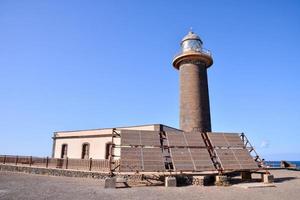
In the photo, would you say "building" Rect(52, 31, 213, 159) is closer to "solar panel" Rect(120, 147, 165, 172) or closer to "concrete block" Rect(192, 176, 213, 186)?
"concrete block" Rect(192, 176, 213, 186)

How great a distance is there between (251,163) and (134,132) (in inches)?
263

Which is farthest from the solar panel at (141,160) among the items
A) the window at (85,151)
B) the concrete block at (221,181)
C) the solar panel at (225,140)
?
the window at (85,151)

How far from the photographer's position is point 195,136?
12898mm

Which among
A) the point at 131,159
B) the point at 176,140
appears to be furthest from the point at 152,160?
the point at 176,140

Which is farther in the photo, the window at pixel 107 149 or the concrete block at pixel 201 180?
the window at pixel 107 149

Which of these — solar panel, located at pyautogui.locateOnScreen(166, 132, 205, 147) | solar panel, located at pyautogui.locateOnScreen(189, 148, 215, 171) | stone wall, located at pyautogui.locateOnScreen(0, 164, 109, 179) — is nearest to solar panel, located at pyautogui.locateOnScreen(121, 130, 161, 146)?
solar panel, located at pyautogui.locateOnScreen(166, 132, 205, 147)

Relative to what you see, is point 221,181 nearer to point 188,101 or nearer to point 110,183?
point 110,183

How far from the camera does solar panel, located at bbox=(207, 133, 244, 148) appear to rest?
12675 mm

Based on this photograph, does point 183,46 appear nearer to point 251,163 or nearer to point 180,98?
point 180,98

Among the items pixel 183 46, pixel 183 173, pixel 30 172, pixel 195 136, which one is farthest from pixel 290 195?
pixel 30 172

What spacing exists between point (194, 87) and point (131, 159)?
993 centimetres

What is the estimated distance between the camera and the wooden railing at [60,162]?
1544cm

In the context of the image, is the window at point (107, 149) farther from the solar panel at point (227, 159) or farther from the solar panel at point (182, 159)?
the solar panel at point (227, 159)

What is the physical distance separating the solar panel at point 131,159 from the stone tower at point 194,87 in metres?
7.81
